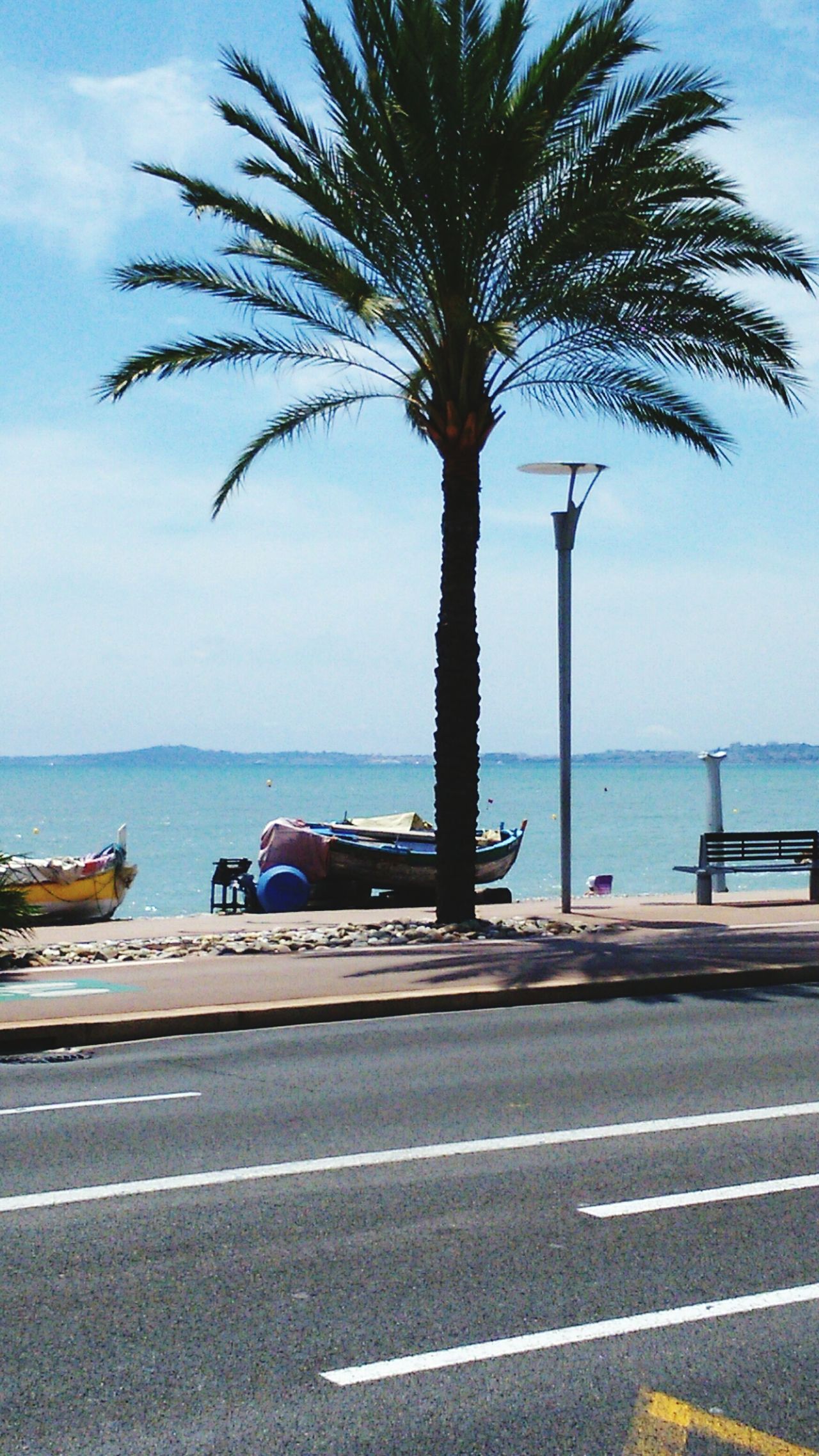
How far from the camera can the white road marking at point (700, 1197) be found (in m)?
6.40

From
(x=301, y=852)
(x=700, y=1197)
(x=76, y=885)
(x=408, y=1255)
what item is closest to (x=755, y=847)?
(x=301, y=852)

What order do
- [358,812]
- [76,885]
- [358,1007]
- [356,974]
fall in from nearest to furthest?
1. [358,1007]
2. [356,974]
3. [76,885]
4. [358,812]

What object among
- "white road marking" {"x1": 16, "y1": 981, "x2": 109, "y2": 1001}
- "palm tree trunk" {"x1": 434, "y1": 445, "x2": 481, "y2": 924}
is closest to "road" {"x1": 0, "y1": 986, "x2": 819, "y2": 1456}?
"white road marking" {"x1": 16, "y1": 981, "x2": 109, "y2": 1001}

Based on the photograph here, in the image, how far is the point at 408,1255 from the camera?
5.80 meters

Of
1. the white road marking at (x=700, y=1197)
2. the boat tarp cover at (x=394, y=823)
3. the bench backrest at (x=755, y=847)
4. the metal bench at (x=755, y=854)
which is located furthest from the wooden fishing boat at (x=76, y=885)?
the white road marking at (x=700, y=1197)

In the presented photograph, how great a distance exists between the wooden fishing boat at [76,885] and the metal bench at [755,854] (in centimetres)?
1358

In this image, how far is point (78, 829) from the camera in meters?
93.1

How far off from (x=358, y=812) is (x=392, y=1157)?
113587 millimetres

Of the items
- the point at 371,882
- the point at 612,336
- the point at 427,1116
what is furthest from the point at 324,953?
the point at 371,882

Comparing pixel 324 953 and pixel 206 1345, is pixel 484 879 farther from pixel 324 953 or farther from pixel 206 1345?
pixel 206 1345

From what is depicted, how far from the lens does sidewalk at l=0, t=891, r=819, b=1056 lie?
1126cm

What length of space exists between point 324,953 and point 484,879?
2105 cm

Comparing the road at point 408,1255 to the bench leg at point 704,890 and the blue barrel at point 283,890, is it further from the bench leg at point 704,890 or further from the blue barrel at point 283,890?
the blue barrel at point 283,890

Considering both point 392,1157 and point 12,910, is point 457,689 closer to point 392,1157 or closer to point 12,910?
point 12,910
